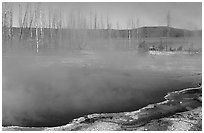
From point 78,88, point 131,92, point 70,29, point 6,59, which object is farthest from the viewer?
point 70,29

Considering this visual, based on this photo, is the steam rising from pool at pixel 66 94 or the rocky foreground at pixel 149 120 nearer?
the rocky foreground at pixel 149 120

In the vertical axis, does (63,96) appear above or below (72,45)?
below

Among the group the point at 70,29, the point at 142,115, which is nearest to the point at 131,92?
the point at 142,115

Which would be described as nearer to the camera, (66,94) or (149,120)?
(149,120)

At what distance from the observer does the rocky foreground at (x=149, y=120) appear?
2.93 meters

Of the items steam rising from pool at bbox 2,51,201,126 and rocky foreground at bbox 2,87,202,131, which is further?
steam rising from pool at bbox 2,51,201,126

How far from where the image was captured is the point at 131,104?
13.7 ft

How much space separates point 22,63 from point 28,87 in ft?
9.95

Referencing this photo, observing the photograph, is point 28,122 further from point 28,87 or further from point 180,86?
point 180,86

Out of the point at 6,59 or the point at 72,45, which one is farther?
the point at 72,45

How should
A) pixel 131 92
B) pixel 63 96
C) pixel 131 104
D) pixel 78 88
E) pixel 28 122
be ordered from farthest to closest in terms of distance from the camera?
pixel 78 88
pixel 131 92
pixel 63 96
pixel 131 104
pixel 28 122

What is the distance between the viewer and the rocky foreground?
2.93m

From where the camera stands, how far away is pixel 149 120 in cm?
317

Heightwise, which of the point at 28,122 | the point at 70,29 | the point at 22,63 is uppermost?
the point at 70,29
